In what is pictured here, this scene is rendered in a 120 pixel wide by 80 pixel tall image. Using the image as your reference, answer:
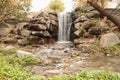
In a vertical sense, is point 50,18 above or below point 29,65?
above

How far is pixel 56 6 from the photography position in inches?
1580

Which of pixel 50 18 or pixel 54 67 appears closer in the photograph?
pixel 54 67

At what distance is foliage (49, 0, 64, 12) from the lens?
130 ft

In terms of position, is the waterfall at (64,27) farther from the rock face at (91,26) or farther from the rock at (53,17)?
the rock face at (91,26)

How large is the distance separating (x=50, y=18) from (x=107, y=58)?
35.7ft

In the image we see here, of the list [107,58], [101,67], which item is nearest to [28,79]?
[101,67]

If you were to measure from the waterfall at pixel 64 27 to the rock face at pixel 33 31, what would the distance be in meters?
0.50

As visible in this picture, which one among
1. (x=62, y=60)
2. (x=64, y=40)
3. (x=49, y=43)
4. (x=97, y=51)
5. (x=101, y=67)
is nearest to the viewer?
(x=101, y=67)

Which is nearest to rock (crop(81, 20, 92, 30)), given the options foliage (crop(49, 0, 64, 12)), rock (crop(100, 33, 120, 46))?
rock (crop(100, 33, 120, 46))

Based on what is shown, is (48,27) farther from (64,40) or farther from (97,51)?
(97,51)

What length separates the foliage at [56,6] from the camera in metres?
39.7

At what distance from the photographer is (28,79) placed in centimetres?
790

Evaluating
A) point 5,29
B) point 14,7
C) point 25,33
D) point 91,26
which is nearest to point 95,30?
point 91,26

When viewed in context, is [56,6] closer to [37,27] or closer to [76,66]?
[37,27]
